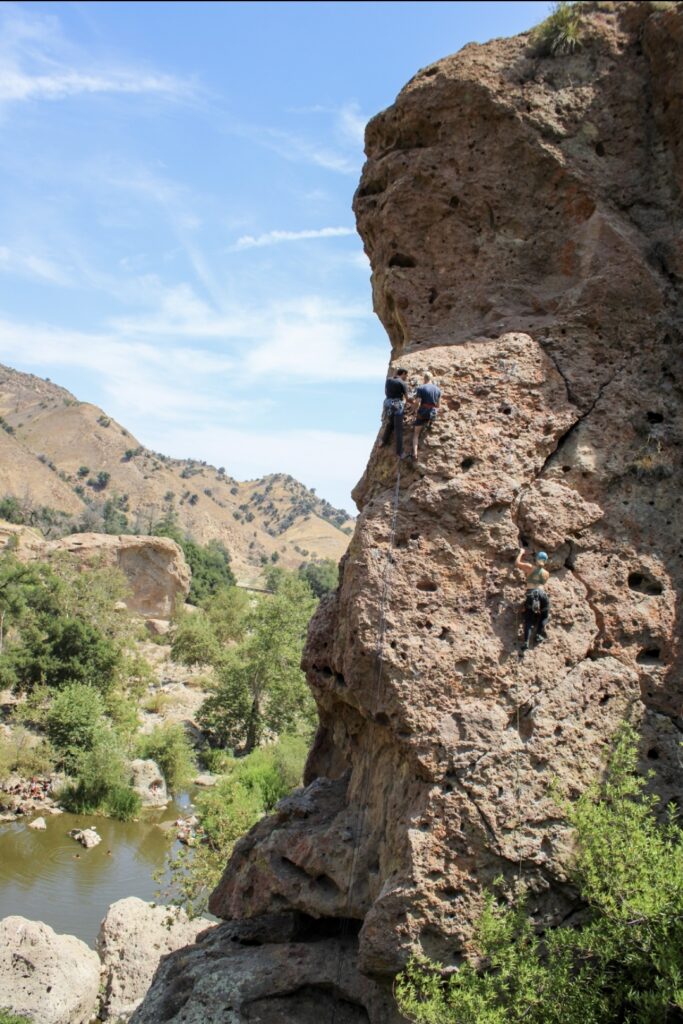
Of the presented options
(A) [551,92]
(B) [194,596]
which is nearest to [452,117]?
(A) [551,92]

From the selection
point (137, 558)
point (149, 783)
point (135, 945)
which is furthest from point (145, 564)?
point (135, 945)

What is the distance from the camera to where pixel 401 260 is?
1094 centimetres

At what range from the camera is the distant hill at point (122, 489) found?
3797 inches

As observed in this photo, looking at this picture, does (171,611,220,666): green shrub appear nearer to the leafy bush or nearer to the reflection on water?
the leafy bush

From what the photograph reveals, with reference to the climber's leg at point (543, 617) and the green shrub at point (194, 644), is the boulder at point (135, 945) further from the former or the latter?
the green shrub at point (194, 644)

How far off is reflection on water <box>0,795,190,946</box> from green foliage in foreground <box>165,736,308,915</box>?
1.82 metres

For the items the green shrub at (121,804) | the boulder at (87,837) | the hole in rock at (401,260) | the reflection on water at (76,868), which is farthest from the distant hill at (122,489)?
the hole in rock at (401,260)

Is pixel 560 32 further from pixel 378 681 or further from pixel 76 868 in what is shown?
pixel 76 868

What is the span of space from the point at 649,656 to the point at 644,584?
78 centimetres

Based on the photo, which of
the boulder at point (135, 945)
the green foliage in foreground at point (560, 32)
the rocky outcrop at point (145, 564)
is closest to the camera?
the green foliage in foreground at point (560, 32)

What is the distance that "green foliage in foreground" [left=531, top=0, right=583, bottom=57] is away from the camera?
10.4 meters

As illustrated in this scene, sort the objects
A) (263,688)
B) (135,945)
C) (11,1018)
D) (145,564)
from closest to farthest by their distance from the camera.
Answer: (11,1018), (135,945), (263,688), (145,564)

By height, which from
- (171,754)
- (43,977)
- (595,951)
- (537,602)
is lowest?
(43,977)

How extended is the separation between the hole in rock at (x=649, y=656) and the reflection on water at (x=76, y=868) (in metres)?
17.5
